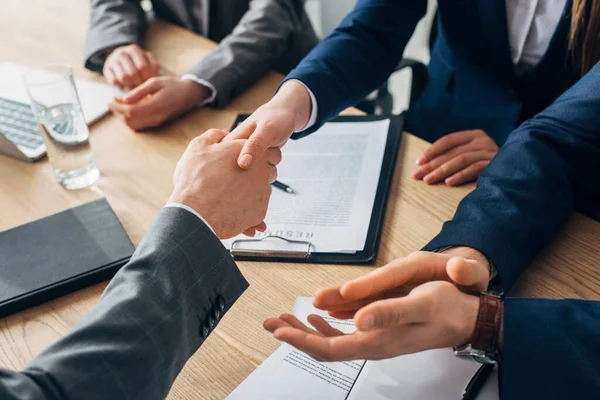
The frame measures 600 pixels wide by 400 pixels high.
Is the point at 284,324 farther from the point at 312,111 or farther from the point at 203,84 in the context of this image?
the point at 203,84

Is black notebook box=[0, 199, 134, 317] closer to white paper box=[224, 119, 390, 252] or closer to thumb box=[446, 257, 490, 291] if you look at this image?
white paper box=[224, 119, 390, 252]

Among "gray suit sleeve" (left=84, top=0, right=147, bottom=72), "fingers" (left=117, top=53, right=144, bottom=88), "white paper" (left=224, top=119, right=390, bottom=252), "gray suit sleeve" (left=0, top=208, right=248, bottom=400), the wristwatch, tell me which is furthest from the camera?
"gray suit sleeve" (left=84, top=0, right=147, bottom=72)

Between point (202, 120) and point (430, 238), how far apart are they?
0.62 metres

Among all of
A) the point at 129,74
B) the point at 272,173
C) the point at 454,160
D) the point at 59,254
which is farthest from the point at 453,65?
the point at 59,254

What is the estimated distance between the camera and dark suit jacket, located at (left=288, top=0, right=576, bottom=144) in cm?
118

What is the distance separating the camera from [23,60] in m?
1.55

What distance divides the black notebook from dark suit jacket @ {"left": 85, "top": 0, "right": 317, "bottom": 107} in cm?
47

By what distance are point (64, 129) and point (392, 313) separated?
76cm

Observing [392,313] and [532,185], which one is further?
[532,185]

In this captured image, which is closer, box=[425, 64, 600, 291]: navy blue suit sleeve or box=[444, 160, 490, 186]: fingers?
box=[425, 64, 600, 291]: navy blue suit sleeve

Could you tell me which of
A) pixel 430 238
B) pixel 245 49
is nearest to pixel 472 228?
pixel 430 238

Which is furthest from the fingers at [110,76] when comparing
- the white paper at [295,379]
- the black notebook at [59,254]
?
the white paper at [295,379]

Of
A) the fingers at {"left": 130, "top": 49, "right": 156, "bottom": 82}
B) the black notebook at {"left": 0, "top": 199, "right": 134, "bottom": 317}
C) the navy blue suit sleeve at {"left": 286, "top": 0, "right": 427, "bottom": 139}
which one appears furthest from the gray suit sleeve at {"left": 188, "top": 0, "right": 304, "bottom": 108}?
the black notebook at {"left": 0, "top": 199, "right": 134, "bottom": 317}

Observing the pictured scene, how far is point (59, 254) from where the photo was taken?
94 centimetres
